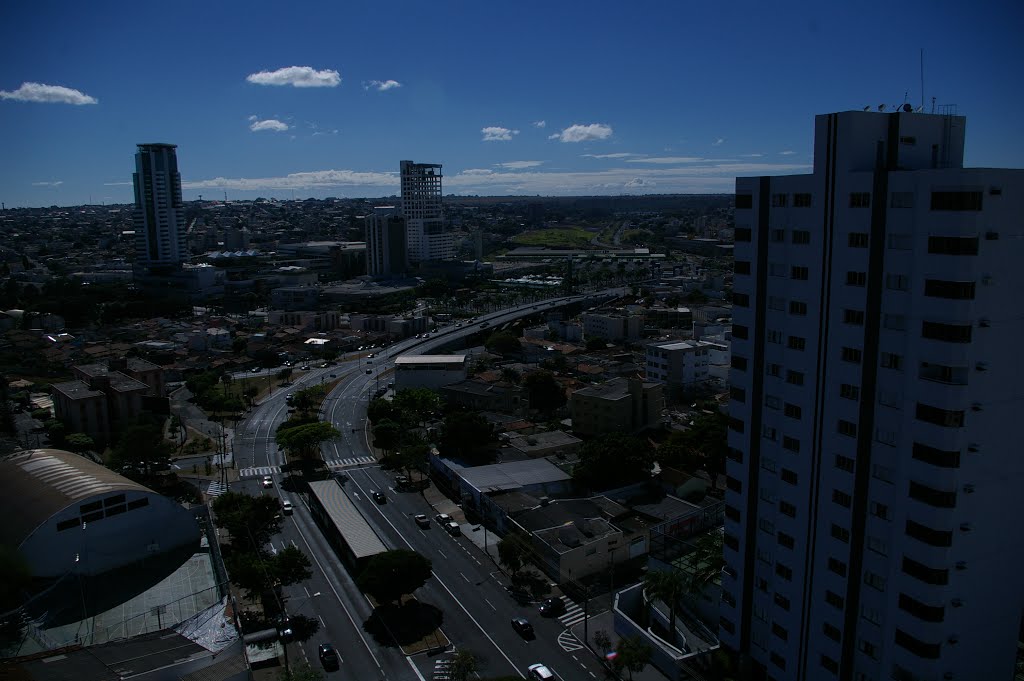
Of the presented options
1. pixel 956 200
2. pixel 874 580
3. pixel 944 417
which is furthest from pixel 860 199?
pixel 874 580

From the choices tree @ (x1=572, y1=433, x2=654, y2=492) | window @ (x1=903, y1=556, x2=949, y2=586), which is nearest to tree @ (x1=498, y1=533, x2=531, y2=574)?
tree @ (x1=572, y1=433, x2=654, y2=492)

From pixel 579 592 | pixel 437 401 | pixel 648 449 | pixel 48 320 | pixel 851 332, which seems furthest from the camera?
pixel 48 320

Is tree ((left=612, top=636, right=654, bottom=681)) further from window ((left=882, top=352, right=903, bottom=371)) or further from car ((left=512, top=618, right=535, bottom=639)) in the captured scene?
window ((left=882, top=352, right=903, bottom=371))

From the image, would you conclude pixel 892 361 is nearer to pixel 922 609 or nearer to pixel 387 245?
pixel 922 609

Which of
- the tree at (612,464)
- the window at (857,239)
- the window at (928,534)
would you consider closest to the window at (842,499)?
the window at (928,534)

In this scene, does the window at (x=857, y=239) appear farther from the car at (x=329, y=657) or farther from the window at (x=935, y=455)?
the car at (x=329, y=657)

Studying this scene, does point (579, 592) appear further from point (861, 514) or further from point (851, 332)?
point (851, 332)

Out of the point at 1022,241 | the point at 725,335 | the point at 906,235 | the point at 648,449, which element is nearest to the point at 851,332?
the point at 906,235
